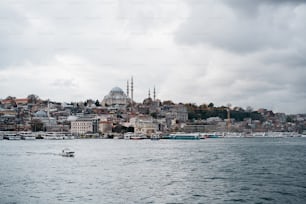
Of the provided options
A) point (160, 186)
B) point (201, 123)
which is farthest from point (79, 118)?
point (160, 186)

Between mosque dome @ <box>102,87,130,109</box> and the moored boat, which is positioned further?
mosque dome @ <box>102,87,130,109</box>

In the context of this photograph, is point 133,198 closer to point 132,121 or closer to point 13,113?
point 132,121

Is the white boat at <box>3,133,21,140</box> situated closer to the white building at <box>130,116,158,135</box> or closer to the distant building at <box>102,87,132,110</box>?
the white building at <box>130,116,158,135</box>

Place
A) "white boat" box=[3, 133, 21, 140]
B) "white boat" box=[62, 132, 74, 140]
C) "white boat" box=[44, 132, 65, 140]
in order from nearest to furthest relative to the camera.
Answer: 1. "white boat" box=[3, 133, 21, 140]
2. "white boat" box=[44, 132, 65, 140]
3. "white boat" box=[62, 132, 74, 140]

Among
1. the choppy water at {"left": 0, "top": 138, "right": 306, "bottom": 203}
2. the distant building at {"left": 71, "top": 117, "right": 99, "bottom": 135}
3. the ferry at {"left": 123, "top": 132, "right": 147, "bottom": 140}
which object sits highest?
the distant building at {"left": 71, "top": 117, "right": 99, "bottom": 135}

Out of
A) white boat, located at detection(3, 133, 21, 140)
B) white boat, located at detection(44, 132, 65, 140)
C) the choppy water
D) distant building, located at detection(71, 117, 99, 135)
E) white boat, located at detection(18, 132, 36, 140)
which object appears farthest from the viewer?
distant building, located at detection(71, 117, 99, 135)

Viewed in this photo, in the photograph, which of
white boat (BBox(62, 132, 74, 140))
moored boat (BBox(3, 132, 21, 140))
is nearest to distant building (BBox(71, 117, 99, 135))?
white boat (BBox(62, 132, 74, 140))

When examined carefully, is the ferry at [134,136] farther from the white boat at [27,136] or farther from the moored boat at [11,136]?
the moored boat at [11,136]

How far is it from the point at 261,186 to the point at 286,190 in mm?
927

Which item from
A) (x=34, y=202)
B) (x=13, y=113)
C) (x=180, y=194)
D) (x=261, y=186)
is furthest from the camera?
(x=13, y=113)

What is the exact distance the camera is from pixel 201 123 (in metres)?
90.6

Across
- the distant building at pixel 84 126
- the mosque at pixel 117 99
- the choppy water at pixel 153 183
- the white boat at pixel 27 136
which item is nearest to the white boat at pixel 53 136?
the white boat at pixel 27 136

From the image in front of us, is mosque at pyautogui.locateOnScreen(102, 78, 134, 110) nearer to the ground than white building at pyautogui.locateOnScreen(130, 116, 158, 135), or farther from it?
farther from it

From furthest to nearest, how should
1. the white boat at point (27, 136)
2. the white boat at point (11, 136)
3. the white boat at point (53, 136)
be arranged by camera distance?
the white boat at point (53, 136)
the white boat at point (27, 136)
the white boat at point (11, 136)
